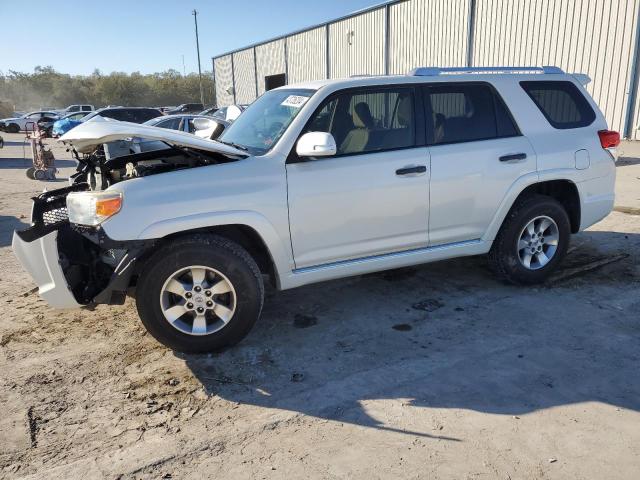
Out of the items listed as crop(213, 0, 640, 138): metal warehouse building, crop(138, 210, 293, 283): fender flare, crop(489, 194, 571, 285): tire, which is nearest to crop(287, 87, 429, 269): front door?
crop(138, 210, 293, 283): fender flare

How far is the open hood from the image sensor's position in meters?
3.35

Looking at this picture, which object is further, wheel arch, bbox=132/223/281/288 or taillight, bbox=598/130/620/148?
taillight, bbox=598/130/620/148

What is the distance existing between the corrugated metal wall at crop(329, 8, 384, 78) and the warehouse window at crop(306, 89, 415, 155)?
21385 mm

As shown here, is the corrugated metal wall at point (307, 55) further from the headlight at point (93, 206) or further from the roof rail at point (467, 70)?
the headlight at point (93, 206)

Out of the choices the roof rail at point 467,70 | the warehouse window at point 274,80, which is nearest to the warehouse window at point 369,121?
the roof rail at point 467,70

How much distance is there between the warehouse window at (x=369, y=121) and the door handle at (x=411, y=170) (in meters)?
0.20

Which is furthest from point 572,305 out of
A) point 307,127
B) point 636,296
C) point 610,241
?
point 307,127

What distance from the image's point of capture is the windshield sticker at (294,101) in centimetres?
405

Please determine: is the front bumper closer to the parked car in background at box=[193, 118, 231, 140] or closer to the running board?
the running board

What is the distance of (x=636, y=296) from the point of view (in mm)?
Result: 4566

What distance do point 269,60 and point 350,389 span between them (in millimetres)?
34098

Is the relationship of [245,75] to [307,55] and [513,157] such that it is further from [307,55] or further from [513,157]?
[513,157]

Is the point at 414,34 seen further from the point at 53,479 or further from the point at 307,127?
the point at 53,479

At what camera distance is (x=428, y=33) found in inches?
829
